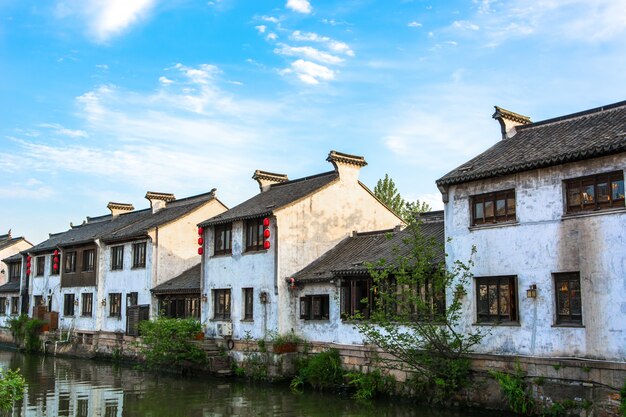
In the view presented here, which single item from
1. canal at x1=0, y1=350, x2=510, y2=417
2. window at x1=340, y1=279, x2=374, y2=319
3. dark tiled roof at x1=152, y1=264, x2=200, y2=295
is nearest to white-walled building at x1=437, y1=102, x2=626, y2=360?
canal at x1=0, y1=350, x2=510, y2=417

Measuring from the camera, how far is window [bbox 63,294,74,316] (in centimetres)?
4520

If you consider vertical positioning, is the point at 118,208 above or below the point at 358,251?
above

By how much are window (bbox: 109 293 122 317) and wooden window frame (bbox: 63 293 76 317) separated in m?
4.82

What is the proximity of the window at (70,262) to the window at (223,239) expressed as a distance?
16617mm

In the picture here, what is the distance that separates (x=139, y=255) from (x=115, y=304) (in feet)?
13.0

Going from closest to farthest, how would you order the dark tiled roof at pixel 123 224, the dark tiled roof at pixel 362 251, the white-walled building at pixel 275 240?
1. the dark tiled roof at pixel 362 251
2. the white-walled building at pixel 275 240
3. the dark tiled roof at pixel 123 224

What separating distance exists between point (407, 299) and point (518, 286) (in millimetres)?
3569

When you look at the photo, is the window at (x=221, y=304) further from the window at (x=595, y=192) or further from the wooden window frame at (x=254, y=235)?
the window at (x=595, y=192)

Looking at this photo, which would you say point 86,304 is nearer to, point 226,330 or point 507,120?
point 226,330

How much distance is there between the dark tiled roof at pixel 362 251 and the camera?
86.1 ft

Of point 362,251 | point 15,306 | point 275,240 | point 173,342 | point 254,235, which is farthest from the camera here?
point 15,306

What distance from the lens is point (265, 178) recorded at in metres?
36.9

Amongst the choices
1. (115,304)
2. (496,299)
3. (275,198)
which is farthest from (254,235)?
(115,304)

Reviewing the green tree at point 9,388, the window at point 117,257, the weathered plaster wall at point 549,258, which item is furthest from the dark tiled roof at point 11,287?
the weathered plaster wall at point 549,258
